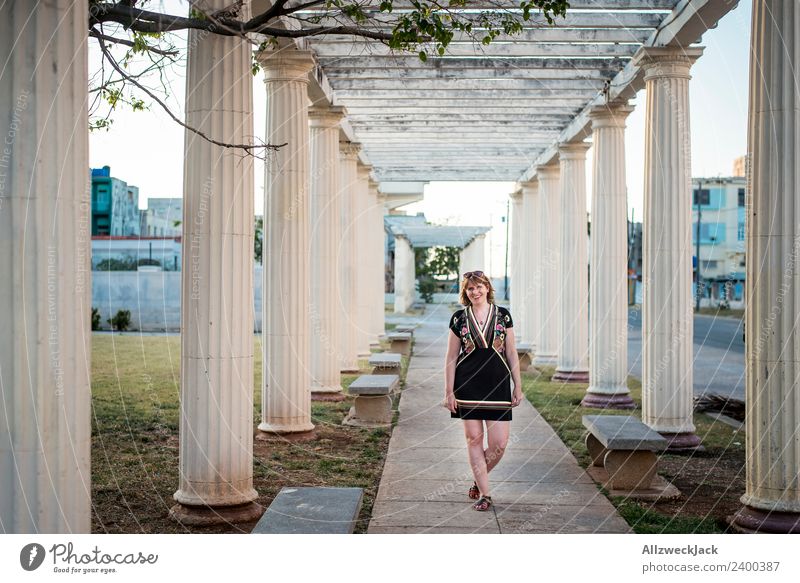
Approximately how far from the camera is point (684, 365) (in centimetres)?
1385

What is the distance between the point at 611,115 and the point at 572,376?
6.73 m

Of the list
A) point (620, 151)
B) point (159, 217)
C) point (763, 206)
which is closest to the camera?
point (763, 206)

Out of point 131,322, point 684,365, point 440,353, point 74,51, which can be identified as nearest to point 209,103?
point 74,51

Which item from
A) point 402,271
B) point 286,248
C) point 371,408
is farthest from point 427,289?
point 286,248

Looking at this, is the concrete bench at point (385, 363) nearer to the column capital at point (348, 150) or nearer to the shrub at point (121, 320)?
the column capital at point (348, 150)

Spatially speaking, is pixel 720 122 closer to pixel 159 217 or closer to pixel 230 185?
pixel 230 185

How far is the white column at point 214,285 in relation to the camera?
873 cm

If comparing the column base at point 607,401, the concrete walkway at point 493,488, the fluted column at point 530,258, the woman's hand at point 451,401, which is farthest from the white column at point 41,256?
the fluted column at point 530,258

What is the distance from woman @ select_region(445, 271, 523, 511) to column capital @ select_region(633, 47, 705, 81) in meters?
6.11

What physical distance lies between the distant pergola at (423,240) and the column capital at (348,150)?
28334mm

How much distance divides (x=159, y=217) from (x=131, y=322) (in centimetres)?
3098

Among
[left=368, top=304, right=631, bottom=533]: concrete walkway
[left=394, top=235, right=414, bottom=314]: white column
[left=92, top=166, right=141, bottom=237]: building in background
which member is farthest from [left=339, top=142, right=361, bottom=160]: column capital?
[left=394, top=235, right=414, bottom=314]: white column

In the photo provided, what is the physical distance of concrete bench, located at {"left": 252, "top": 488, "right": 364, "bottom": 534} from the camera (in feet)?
20.1

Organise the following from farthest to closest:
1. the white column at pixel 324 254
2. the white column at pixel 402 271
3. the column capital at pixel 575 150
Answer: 1. the white column at pixel 402 271
2. the column capital at pixel 575 150
3. the white column at pixel 324 254
